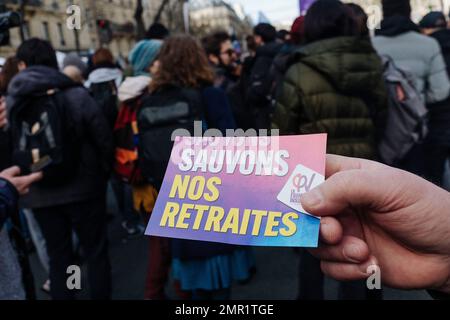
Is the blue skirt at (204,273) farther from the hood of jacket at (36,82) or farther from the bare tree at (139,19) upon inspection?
the bare tree at (139,19)

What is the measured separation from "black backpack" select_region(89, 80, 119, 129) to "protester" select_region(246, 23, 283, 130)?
1329 millimetres

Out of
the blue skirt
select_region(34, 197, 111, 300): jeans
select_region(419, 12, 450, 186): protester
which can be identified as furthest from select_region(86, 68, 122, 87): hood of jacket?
select_region(419, 12, 450, 186): protester

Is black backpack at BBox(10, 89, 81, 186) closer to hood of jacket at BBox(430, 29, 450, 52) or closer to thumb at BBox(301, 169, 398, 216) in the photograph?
thumb at BBox(301, 169, 398, 216)

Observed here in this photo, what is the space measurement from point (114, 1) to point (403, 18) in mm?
36035

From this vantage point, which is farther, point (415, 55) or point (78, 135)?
point (415, 55)

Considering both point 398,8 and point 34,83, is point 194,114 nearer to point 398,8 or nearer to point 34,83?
point 34,83

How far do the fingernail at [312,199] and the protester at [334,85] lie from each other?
4.30ft

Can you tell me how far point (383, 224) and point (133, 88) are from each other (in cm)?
191

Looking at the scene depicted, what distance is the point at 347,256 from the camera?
958 millimetres

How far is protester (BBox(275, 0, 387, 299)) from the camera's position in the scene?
2.05 m

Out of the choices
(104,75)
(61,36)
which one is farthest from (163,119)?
(61,36)

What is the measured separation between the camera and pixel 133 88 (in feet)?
8.35
